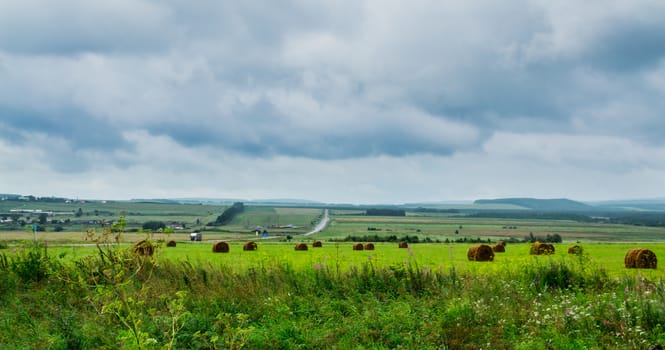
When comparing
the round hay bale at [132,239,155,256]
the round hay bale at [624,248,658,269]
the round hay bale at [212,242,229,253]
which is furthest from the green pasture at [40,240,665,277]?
the round hay bale at [212,242,229,253]

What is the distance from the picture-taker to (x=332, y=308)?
43.3 ft

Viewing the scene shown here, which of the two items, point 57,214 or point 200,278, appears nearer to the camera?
point 200,278

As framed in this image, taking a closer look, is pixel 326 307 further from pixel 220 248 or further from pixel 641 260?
pixel 220 248

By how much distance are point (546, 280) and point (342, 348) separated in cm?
745

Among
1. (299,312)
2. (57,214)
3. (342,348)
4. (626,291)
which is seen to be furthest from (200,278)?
(57,214)

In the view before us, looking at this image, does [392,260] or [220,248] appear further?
[220,248]

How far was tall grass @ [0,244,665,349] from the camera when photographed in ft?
35.3

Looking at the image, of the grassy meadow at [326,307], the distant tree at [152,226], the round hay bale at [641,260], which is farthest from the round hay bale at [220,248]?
the round hay bale at [641,260]

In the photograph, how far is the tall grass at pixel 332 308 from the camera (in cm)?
1076

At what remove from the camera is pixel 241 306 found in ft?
43.9

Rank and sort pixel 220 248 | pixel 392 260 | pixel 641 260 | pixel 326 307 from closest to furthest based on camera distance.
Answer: pixel 326 307 → pixel 641 260 → pixel 392 260 → pixel 220 248

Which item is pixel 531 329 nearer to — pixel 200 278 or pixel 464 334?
pixel 464 334

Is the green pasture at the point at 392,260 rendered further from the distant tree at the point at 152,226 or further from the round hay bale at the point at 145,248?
the distant tree at the point at 152,226

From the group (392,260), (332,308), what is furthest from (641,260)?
(332,308)
